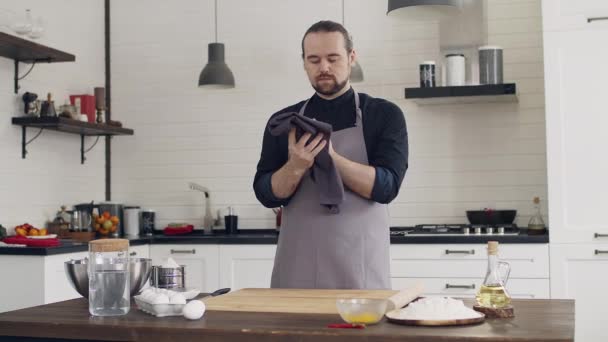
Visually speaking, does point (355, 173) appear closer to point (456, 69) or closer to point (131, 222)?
point (456, 69)

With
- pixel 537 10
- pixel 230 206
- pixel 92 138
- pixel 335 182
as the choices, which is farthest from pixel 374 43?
pixel 335 182

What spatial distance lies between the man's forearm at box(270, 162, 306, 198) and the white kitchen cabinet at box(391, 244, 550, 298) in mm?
2178

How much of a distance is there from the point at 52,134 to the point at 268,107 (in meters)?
1.41

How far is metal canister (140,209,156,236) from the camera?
589cm

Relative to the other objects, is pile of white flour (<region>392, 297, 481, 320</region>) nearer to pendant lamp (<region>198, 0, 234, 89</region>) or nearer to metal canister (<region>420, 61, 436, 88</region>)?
metal canister (<region>420, 61, 436, 88</region>)

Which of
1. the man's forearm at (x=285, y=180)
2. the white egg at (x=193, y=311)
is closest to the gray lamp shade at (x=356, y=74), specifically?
the man's forearm at (x=285, y=180)

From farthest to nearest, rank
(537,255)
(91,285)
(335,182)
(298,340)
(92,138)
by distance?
(92,138), (537,255), (335,182), (91,285), (298,340)

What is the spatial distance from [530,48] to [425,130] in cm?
82

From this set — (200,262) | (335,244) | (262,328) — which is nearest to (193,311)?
(262,328)

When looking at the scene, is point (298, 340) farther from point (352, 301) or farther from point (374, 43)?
point (374, 43)

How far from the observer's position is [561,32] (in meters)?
4.68

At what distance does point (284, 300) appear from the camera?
2.34 meters

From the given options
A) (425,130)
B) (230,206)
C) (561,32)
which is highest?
(561,32)

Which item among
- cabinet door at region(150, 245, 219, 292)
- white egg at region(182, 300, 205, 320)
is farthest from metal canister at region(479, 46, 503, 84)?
white egg at region(182, 300, 205, 320)
